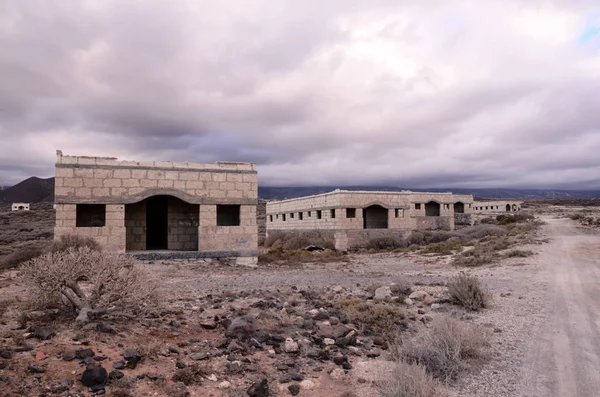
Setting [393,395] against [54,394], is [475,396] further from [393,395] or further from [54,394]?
[54,394]

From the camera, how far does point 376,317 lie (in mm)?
7516

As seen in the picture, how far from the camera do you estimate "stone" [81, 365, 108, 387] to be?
420 centimetres

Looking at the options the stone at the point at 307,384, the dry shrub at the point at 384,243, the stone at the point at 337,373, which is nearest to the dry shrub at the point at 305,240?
the dry shrub at the point at 384,243

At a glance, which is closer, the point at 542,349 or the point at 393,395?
the point at 393,395

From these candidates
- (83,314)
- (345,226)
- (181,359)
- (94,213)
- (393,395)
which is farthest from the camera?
(345,226)

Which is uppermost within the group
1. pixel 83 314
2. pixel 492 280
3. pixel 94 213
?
pixel 94 213

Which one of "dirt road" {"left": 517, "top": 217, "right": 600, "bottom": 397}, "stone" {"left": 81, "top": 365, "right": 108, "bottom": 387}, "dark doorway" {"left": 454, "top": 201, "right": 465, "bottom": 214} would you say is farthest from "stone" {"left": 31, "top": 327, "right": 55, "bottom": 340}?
"dark doorway" {"left": 454, "top": 201, "right": 465, "bottom": 214}

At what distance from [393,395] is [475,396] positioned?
1.08m

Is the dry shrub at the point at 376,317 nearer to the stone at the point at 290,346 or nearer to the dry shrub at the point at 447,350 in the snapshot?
the dry shrub at the point at 447,350

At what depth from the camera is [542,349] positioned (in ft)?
20.3

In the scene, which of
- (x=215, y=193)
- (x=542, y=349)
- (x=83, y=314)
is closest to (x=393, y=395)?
(x=542, y=349)

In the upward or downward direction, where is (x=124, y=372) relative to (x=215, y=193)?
downward

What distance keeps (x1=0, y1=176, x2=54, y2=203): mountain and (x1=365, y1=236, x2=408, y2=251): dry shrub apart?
108 meters

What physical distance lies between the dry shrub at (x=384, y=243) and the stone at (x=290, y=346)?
74.9 ft
